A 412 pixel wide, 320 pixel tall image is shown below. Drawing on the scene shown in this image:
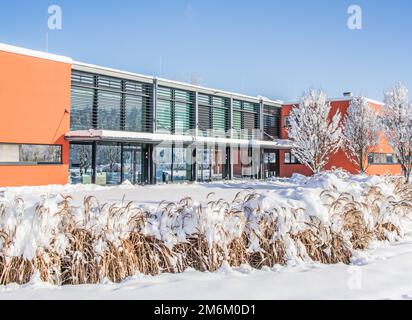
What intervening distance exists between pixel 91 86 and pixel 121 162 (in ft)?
14.4

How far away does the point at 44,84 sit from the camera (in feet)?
58.8

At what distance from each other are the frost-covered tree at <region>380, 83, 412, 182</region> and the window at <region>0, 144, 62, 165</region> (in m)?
18.3

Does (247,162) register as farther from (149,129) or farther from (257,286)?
(257,286)

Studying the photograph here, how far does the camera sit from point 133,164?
69.7 feet

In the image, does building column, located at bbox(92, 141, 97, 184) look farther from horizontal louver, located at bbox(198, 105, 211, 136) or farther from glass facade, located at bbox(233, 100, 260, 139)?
glass facade, located at bbox(233, 100, 260, 139)

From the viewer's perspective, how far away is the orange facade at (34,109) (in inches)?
653

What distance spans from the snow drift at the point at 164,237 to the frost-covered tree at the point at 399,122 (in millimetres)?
16845

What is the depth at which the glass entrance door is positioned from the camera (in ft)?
68.4

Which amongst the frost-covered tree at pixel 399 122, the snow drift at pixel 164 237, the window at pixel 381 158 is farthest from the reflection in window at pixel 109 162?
the window at pixel 381 158

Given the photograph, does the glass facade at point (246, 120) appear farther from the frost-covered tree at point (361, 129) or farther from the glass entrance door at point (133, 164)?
the glass entrance door at point (133, 164)

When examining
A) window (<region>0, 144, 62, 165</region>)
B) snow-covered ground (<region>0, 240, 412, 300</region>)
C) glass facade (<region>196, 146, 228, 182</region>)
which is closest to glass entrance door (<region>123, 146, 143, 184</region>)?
window (<region>0, 144, 62, 165</region>)

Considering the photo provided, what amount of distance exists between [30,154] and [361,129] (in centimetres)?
2070
